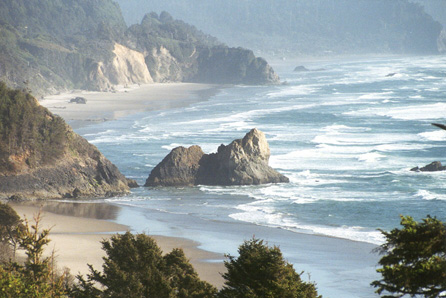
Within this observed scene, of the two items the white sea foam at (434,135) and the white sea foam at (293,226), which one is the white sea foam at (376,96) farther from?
the white sea foam at (293,226)

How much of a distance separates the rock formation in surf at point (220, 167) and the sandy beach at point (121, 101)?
3002cm

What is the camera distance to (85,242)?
2895 centimetres

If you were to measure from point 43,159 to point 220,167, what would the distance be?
999 cm

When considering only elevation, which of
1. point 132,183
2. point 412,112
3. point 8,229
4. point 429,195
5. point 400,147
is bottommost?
point 8,229

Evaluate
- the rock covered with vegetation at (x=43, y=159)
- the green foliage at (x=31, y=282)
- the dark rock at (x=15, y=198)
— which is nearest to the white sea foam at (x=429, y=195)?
the rock covered with vegetation at (x=43, y=159)

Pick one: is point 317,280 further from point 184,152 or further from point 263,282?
point 184,152

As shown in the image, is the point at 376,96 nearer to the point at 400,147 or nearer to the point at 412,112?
the point at 412,112

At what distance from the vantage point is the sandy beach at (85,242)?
2566 cm

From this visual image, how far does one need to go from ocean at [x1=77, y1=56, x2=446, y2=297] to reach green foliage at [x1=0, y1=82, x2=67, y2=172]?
446 centimetres

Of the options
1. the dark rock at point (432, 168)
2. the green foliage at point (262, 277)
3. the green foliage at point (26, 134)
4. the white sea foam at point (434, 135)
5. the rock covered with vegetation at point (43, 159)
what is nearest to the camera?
the green foliage at point (262, 277)

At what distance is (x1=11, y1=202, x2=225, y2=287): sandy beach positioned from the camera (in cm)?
2566

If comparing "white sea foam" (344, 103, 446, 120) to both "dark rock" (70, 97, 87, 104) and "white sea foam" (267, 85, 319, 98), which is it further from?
"dark rock" (70, 97, 87, 104)

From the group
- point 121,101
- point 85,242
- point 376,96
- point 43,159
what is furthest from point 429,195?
point 121,101

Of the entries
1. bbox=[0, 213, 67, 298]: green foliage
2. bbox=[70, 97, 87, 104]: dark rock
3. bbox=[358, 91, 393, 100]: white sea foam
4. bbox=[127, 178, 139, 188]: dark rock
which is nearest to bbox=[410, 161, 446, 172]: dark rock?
bbox=[127, 178, 139, 188]: dark rock
